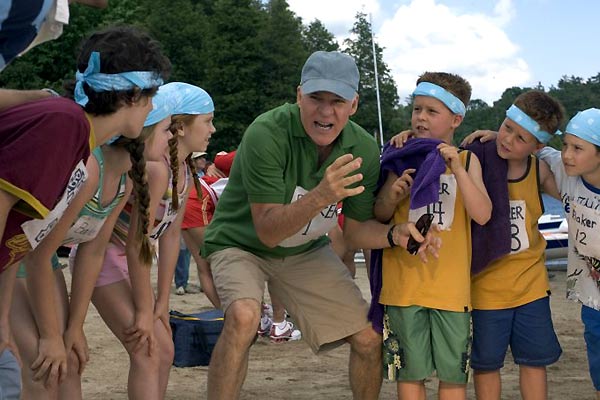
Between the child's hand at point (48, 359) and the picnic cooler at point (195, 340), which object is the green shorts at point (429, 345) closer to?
the picnic cooler at point (195, 340)

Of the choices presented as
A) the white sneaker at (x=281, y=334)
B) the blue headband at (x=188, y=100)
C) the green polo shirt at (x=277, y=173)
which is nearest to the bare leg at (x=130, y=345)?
the green polo shirt at (x=277, y=173)

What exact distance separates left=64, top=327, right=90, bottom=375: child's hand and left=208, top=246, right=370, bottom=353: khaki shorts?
0.83m

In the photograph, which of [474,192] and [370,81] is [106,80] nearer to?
[474,192]

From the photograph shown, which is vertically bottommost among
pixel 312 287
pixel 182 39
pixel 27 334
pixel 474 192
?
pixel 27 334

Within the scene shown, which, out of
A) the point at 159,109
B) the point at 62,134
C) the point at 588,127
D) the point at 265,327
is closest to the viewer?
the point at 62,134

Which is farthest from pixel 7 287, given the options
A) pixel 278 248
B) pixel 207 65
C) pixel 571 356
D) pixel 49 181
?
pixel 207 65

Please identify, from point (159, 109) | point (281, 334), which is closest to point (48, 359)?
point (159, 109)

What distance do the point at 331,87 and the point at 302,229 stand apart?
795 mm

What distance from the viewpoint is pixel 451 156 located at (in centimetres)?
430

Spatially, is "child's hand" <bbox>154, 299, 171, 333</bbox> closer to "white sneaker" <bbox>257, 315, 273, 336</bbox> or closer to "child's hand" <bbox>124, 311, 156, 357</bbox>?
"child's hand" <bbox>124, 311, 156, 357</bbox>

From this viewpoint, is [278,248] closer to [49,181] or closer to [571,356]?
[49,181]

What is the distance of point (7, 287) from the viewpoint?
11.1 feet

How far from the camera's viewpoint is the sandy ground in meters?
5.79

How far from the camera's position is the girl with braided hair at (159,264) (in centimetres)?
434
